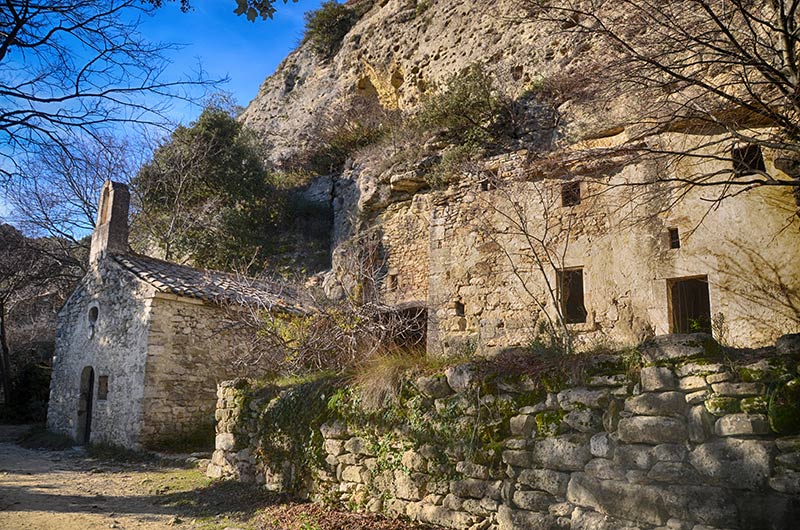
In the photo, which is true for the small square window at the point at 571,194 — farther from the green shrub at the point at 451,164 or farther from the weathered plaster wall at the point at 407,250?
the weathered plaster wall at the point at 407,250

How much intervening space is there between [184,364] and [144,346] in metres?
0.92

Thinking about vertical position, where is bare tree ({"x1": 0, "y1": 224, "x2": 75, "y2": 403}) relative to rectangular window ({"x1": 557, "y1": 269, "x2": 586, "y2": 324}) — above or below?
above

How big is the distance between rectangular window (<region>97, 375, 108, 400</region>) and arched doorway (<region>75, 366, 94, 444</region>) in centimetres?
46

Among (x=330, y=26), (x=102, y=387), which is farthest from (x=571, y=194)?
(x=330, y=26)

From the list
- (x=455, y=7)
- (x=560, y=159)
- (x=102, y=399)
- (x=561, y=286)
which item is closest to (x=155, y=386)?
(x=102, y=399)

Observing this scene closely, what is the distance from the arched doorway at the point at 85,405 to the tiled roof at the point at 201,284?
9.61 feet

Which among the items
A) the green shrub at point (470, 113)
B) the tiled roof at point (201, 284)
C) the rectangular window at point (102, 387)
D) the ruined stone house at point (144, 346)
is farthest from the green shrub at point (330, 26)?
the rectangular window at point (102, 387)

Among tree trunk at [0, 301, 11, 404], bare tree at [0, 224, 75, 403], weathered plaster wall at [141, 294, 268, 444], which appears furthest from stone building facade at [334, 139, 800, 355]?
Result: tree trunk at [0, 301, 11, 404]

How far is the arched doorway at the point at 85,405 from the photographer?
13.6 metres

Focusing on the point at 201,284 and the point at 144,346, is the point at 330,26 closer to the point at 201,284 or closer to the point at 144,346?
the point at 201,284

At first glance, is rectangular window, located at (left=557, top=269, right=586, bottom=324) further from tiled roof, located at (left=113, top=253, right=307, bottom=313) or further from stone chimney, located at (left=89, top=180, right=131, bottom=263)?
stone chimney, located at (left=89, top=180, right=131, bottom=263)

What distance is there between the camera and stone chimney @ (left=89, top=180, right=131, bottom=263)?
47.0 feet

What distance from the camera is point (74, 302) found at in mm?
15062

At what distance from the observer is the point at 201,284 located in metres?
13.4
